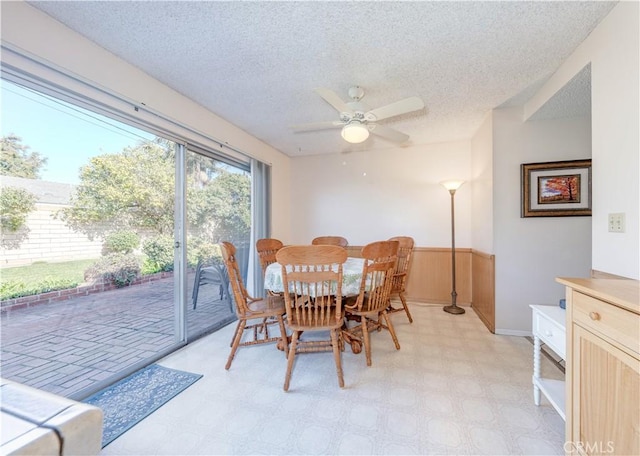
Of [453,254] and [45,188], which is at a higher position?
[45,188]

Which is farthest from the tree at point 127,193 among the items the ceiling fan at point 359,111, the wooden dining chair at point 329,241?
the wooden dining chair at point 329,241

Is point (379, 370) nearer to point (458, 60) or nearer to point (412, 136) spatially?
point (458, 60)

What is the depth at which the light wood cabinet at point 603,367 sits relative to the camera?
2.83 ft

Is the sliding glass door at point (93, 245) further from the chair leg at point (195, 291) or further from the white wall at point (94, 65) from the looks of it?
the white wall at point (94, 65)

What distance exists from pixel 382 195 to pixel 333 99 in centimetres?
234

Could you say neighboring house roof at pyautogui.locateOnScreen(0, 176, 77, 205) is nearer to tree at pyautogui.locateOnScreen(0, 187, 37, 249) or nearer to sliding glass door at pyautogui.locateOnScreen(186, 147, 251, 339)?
tree at pyautogui.locateOnScreen(0, 187, 37, 249)

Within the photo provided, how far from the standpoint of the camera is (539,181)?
259 cm

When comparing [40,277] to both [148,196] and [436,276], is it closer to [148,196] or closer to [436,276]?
[148,196]

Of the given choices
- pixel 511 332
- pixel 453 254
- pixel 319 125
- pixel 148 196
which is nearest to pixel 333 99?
pixel 319 125

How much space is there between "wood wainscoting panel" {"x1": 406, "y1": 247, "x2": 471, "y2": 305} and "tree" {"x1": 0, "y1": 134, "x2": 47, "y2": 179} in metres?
3.96

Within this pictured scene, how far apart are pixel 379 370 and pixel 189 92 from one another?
2.93 meters

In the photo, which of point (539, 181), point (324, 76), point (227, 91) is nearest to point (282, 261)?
point (324, 76)

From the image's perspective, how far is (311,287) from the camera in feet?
6.61

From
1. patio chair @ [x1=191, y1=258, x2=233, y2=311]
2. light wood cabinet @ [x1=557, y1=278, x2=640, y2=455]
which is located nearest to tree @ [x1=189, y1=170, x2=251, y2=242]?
patio chair @ [x1=191, y1=258, x2=233, y2=311]
